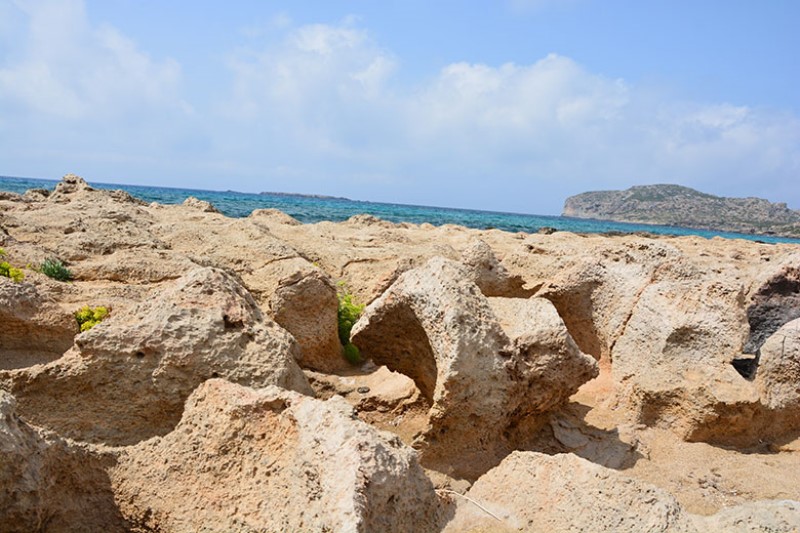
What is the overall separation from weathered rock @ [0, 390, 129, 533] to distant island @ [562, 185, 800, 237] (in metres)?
87.1

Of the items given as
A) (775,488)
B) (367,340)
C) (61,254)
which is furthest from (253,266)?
(775,488)

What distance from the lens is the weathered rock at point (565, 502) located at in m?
3.33

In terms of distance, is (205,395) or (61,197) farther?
(61,197)

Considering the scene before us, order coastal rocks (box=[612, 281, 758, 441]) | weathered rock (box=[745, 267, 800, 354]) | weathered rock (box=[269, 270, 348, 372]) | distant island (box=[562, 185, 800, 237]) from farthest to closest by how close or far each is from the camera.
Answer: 1. distant island (box=[562, 185, 800, 237])
2. weathered rock (box=[269, 270, 348, 372])
3. weathered rock (box=[745, 267, 800, 354])
4. coastal rocks (box=[612, 281, 758, 441])

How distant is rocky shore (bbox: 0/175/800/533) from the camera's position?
3213mm

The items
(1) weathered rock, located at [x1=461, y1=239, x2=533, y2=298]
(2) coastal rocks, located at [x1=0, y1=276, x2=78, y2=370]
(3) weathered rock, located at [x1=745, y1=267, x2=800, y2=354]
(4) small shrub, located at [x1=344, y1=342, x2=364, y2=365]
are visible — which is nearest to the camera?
(2) coastal rocks, located at [x1=0, y1=276, x2=78, y2=370]

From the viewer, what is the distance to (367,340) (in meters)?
5.48

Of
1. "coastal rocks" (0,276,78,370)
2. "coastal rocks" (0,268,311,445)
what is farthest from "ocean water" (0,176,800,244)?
"coastal rocks" (0,268,311,445)

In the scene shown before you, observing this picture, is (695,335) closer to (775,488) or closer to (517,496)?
(775,488)

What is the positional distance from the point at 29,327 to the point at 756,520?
18.1 ft

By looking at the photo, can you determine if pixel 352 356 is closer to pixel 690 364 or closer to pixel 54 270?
pixel 54 270

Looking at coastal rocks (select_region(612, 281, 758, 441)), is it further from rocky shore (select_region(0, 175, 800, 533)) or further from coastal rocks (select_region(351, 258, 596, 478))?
coastal rocks (select_region(351, 258, 596, 478))

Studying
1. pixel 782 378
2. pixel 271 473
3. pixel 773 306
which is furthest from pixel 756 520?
pixel 773 306

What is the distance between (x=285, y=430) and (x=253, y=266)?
5.89 metres
